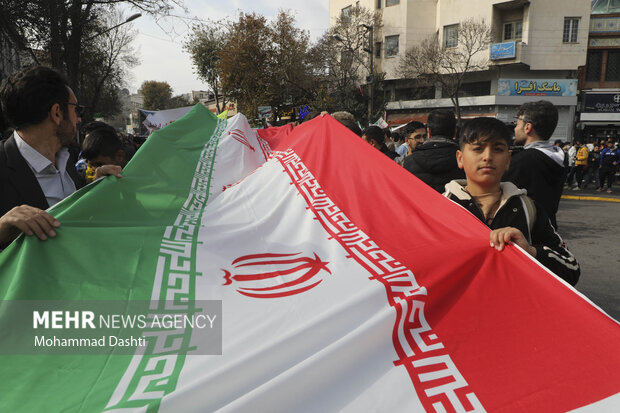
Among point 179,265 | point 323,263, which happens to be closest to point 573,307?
point 323,263

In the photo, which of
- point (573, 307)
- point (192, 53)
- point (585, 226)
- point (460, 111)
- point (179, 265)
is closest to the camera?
point (573, 307)

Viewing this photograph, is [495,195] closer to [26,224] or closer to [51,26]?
[26,224]

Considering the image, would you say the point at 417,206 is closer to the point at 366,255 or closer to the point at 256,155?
the point at 366,255

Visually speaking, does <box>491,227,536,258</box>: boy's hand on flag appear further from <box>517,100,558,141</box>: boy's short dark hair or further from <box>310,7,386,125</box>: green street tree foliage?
<box>310,7,386,125</box>: green street tree foliage

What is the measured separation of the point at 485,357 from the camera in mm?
1473

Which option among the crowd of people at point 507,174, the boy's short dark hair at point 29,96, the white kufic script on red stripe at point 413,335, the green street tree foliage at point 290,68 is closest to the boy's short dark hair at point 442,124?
the crowd of people at point 507,174

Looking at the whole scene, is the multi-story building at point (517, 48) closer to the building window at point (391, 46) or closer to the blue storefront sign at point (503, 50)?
the blue storefront sign at point (503, 50)

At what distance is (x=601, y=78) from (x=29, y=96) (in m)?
36.4

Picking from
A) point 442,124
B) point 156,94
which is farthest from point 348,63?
point 156,94

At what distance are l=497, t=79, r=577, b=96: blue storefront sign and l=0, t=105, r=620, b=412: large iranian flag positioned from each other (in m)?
31.7

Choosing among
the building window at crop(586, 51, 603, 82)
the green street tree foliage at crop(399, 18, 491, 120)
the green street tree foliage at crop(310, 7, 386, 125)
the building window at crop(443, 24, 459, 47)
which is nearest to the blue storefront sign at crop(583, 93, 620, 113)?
the building window at crop(586, 51, 603, 82)

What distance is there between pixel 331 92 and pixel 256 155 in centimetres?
3096

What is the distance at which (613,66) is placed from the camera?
30.0 meters

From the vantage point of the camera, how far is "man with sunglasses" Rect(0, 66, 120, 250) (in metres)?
2.21
